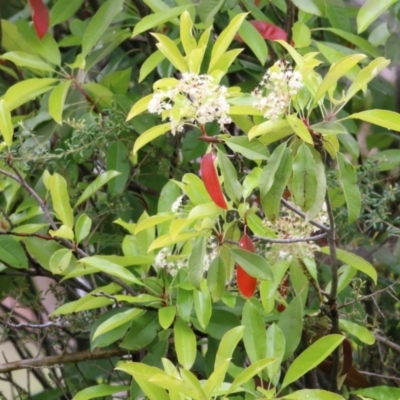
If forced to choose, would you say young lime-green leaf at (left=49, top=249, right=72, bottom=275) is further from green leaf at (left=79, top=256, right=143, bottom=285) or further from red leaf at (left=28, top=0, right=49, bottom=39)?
red leaf at (left=28, top=0, right=49, bottom=39)

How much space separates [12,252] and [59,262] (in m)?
0.19

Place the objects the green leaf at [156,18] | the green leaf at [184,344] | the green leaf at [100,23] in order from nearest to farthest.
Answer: the green leaf at [184,344]
the green leaf at [156,18]
the green leaf at [100,23]

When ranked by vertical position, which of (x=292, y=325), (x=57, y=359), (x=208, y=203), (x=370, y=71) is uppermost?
(x=370, y=71)

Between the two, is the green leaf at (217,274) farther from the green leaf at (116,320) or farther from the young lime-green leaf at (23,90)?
the young lime-green leaf at (23,90)

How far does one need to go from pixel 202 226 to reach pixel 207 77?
17cm

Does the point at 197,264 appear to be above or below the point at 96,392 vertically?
above

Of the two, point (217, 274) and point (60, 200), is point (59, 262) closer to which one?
point (60, 200)

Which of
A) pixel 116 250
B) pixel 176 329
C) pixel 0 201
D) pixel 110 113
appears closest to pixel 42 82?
pixel 110 113

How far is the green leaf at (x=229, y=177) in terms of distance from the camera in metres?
0.81

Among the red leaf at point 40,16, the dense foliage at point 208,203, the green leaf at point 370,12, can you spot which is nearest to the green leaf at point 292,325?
the dense foliage at point 208,203

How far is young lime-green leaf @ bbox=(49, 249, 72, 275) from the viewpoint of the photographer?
3.21 feet

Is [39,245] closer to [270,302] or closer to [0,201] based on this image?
[0,201]

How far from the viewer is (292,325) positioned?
0.96m

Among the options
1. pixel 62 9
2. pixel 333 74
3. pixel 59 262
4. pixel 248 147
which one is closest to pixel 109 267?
pixel 59 262
